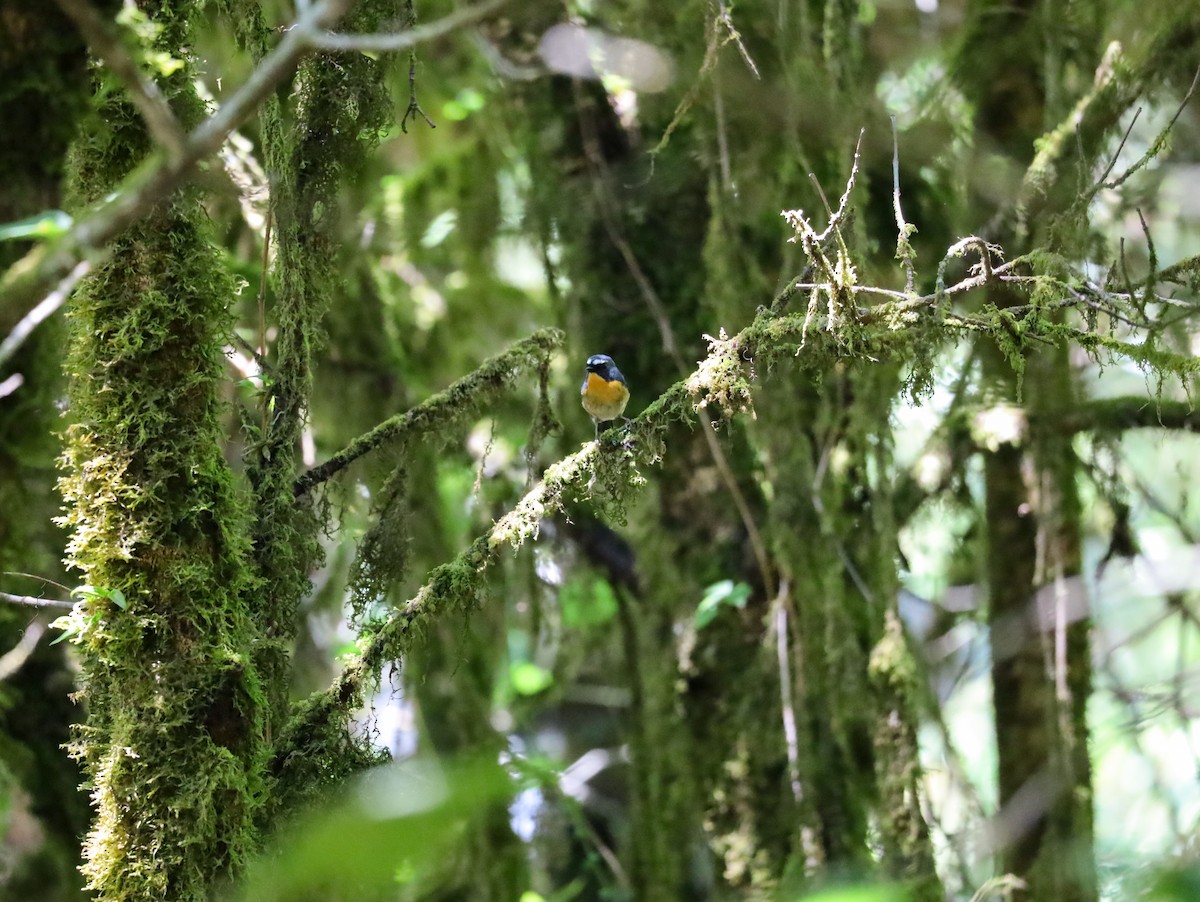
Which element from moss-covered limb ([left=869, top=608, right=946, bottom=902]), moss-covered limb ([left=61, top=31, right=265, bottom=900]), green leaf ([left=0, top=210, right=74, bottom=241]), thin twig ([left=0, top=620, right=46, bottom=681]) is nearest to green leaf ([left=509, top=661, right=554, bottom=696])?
moss-covered limb ([left=869, top=608, right=946, bottom=902])

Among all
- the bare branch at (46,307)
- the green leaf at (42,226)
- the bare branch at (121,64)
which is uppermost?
the bare branch at (121,64)

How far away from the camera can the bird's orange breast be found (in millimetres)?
4176

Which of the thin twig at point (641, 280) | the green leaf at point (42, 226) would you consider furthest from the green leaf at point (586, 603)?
the green leaf at point (42, 226)

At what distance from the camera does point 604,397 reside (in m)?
4.24

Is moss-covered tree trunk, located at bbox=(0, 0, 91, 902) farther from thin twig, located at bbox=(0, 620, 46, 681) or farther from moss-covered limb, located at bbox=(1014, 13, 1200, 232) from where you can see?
moss-covered limb, located at bbox=(1014, 13, 1200, 232)

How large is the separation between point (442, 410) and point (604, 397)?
60.2 inches

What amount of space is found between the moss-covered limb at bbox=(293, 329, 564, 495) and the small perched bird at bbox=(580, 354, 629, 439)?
1.24m

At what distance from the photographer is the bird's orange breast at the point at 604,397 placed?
164 inches

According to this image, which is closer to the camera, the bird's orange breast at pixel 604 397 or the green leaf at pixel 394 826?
the green leaf at pixel 394 826

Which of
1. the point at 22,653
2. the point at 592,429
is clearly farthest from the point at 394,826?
the point at 592,429

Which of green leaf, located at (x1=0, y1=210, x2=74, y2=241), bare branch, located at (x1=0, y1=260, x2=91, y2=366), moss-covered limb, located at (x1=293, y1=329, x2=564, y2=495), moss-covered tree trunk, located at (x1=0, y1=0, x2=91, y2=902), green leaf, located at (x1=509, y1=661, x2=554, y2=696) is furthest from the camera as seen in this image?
green leaf, located at (x1=509, y1=661, x2=554, y2=696)

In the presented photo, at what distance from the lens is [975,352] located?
14.4 feet

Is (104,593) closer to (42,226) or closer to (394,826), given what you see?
(42,226)

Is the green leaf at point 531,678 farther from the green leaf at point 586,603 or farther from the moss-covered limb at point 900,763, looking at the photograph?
the moss-covered limb at point 900,763
